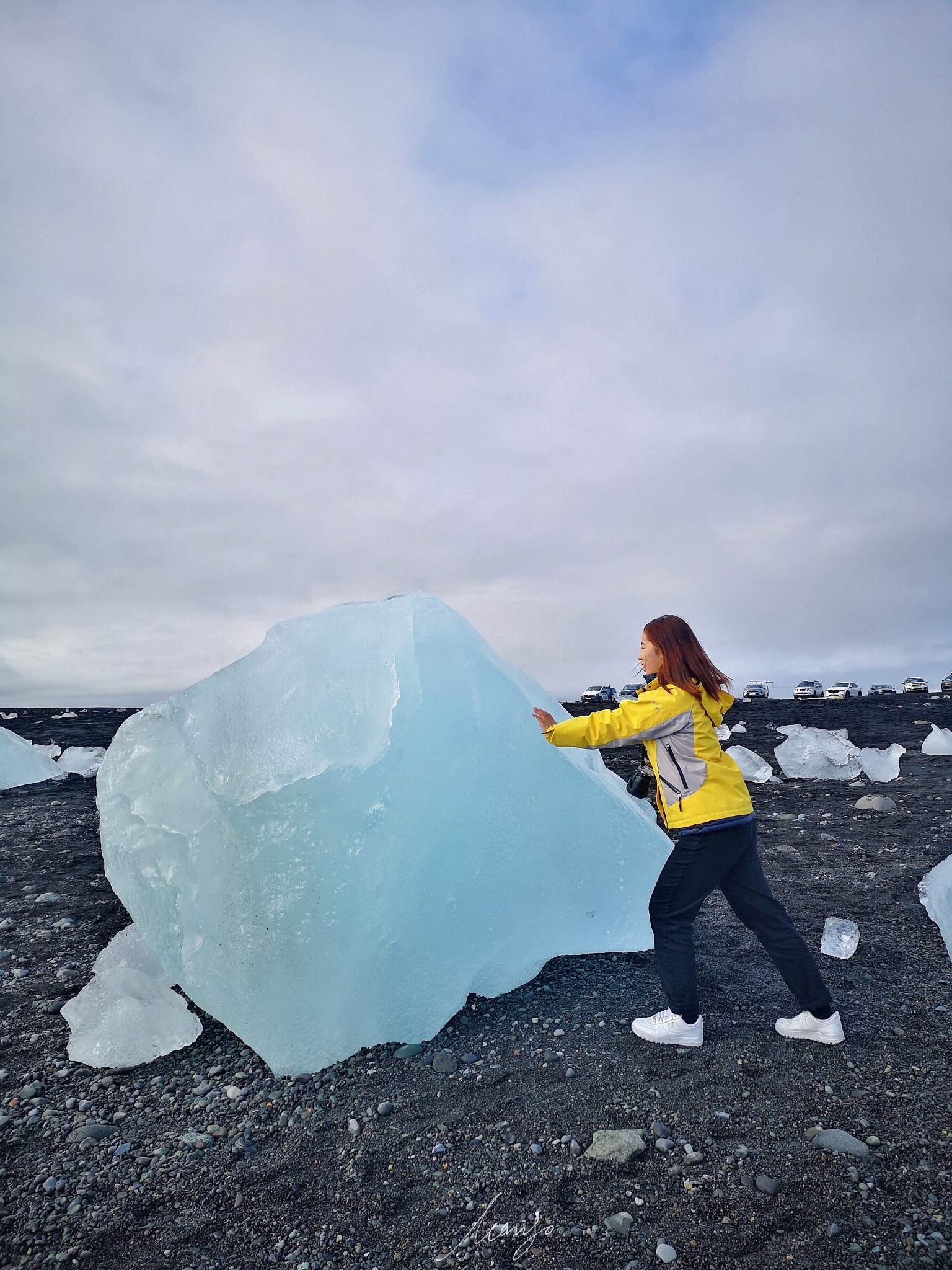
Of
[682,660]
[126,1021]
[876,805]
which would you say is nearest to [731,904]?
[682,660]

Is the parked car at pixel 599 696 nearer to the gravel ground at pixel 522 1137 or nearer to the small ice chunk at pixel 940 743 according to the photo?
the small ice chunk at pixel 940 743

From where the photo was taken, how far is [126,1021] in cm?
346

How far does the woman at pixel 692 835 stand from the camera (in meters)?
3.21

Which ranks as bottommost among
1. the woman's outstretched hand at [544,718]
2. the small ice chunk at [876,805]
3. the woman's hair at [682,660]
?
the small ice chunk at [876,805]

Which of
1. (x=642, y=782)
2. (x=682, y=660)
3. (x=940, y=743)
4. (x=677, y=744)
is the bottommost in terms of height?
(x=940, y=743)

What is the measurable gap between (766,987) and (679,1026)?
0.90 metres

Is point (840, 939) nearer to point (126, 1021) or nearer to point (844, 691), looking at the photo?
point (126, 1021)

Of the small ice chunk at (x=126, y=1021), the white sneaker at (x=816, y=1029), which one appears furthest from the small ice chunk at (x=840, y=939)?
the small ice chunk at (x=126, y=1021)

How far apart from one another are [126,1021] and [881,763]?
11193mm

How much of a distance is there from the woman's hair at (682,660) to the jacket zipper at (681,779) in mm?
276

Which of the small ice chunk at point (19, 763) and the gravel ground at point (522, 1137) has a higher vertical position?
the small ice chunk at point (19, 763)

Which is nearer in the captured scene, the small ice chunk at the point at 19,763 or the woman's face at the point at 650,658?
the woman's face at the point at 650,658

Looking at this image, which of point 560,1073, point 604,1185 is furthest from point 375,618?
point 604,1185

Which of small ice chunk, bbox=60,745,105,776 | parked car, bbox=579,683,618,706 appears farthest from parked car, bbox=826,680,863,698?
small ice chunk, bbox=60,745,105,776
